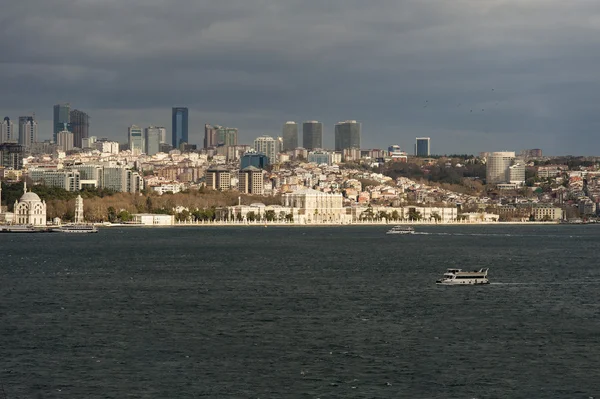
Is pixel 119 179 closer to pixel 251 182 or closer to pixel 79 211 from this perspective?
pixel 251 182

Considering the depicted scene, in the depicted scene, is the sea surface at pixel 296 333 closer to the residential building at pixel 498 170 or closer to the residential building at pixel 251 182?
the residential building at pixel 251 182

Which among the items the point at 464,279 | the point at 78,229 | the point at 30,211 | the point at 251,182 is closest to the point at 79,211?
the point at 30,211

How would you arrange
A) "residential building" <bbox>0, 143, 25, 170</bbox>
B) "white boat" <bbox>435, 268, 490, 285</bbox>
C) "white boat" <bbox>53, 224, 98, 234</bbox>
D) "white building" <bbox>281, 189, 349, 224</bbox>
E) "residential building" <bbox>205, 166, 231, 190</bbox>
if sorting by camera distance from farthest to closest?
"residential building" <bbox>0, 143, 25, 170</bbox>
"residential building" <bbox>205, 166, 231, 190</bbox>
"white building" <bbox>281, 189, 349, 224</bbox>
"white boat" <bbox>53, 224, 98, 234</bbox>
"white boat" <bbox>435, 268, 490, 285</bbox>

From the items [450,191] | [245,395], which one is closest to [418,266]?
[245,395]

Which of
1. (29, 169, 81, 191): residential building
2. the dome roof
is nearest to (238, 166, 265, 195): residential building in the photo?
(29, 169, 81, 191): residential building

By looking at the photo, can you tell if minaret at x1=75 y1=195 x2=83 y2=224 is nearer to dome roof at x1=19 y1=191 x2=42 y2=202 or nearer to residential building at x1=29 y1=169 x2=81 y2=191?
dome roof at x1=19 y1=191 x2=42 y2=202

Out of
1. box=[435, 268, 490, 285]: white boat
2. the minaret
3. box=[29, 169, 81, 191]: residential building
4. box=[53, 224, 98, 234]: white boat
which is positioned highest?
box=[29, 169, 81, 191]: residential building
